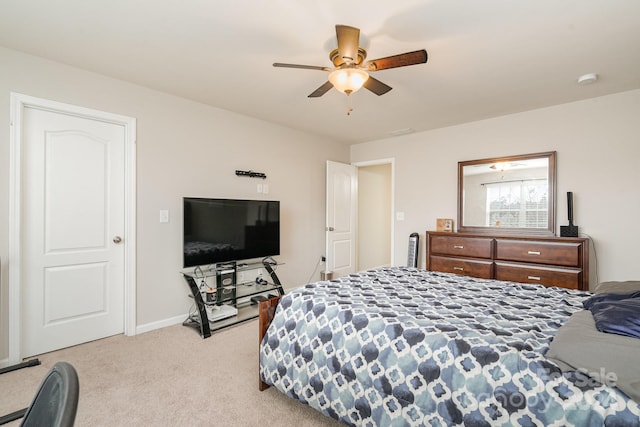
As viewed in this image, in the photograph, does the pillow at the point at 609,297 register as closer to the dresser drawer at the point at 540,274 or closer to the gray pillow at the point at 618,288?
the gray pillow at the point at 618,288

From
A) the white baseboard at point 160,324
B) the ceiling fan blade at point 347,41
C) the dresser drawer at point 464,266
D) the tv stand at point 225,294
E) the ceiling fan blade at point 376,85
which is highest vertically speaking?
the ceiling fan blade at point 347,41

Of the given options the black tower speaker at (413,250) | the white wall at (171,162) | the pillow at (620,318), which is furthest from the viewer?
the black tower speaker at (413,250)

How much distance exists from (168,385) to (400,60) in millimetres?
2773

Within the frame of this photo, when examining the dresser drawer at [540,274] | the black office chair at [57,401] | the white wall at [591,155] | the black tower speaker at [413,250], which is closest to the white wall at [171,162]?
the black tower speaker at [413,250]

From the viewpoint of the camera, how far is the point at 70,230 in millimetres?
2750

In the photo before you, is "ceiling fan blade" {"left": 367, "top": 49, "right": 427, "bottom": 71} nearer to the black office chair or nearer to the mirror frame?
the black office chair

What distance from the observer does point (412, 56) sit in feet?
6.41

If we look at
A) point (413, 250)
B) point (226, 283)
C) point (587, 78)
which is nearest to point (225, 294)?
point (226, 283)

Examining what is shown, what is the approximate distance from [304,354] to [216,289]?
192 cm

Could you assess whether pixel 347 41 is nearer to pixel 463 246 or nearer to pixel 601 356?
pixel 601 356

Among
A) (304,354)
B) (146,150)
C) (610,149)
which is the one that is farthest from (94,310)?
(610,149)

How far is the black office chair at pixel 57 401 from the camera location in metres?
0.58

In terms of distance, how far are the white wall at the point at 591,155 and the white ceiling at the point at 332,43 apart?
0.26m

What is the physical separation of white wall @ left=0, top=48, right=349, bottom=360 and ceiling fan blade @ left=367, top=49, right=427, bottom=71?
2253 millimetres
